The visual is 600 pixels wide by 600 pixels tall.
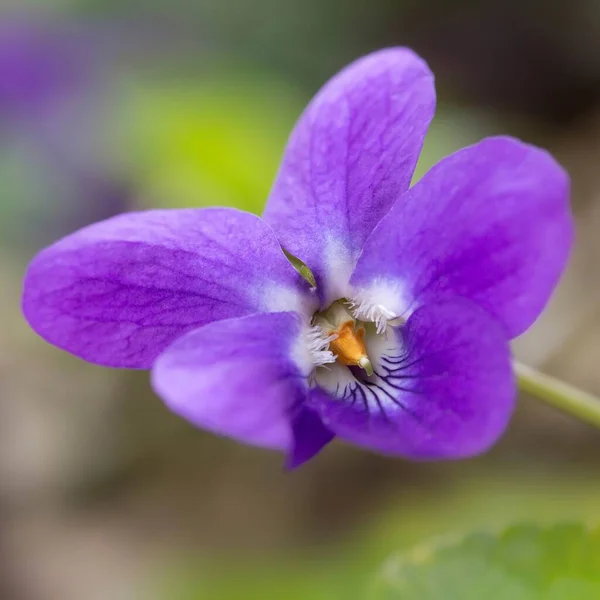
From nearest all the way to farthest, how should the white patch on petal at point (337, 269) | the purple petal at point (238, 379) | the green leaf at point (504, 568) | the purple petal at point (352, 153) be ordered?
the purple petal at point (238, 379)
the purple petal at point (352, 153)
the white patch on petal at point (337, 269)
the green leaf at point (504, 568)

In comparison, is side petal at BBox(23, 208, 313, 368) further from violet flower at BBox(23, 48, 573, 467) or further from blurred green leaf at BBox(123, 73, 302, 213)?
blurred green leaf at BBox(123, 73, 302, 213)

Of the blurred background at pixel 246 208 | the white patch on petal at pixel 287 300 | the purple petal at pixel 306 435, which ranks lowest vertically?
the blurred background at pixel 246 208

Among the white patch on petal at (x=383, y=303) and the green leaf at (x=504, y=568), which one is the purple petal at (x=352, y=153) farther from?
the green leaf at (x=504, y=568)

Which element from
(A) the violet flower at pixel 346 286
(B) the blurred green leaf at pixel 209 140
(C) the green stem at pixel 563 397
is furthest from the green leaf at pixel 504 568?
(B) the blurred green leaf at pixel 209 140

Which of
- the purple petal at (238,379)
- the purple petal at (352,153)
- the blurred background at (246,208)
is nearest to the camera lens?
the purple petal at (238,379)

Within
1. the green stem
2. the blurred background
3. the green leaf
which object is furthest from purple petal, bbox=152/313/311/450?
the blurred background
